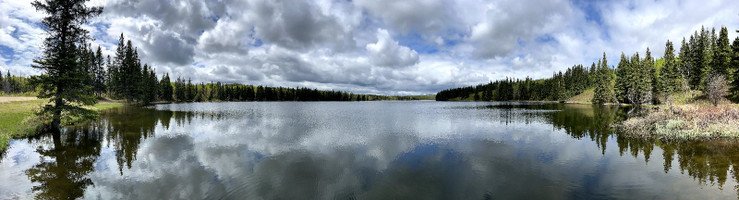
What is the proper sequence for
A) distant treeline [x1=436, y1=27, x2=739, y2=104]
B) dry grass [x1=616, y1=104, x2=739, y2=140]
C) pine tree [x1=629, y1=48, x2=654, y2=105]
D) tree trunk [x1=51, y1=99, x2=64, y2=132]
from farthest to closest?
pine tree [x1=629, y1=48, x2=654, y2=105], distant treeline [x1=436, y1=27, x2=739, y2=104], tree trunk [x1=51, y1=99, x2=64, y2=132], dry grass [x1=616, y1=104, x2=739, y2=140]

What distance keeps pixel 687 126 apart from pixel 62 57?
57.0 m

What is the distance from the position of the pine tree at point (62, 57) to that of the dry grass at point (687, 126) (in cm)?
5124

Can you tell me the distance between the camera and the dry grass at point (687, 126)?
2302cm

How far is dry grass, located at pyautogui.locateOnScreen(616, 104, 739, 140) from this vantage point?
23.0 m

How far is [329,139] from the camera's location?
24.7m

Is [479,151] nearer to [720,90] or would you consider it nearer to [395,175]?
[395,175]

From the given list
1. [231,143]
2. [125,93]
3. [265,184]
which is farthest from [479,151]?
[125,93]

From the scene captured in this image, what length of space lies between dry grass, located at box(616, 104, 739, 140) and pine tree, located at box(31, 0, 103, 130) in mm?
51238

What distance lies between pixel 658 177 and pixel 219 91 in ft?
692

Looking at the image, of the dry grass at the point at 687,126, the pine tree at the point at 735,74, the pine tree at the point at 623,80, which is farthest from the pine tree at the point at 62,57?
the pine tree at the point at 623,80

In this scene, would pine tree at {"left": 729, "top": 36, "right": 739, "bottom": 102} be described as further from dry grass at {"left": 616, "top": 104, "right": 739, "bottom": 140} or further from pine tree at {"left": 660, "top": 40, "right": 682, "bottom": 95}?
pine tree at {"left": 660, "top": 40, "right": 682, "bottom": 95}

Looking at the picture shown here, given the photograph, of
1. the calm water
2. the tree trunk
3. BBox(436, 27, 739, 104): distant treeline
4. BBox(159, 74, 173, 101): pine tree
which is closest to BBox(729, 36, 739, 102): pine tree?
BBox(436, 27, 739, 104): distant treeline

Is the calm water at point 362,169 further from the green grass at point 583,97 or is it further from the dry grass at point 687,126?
the green grass at point 583,97

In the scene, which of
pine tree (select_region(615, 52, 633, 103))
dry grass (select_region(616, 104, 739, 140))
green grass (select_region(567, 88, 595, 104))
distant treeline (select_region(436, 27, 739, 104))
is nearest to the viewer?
dry grass (select_region(616, 104, 739, 140))
